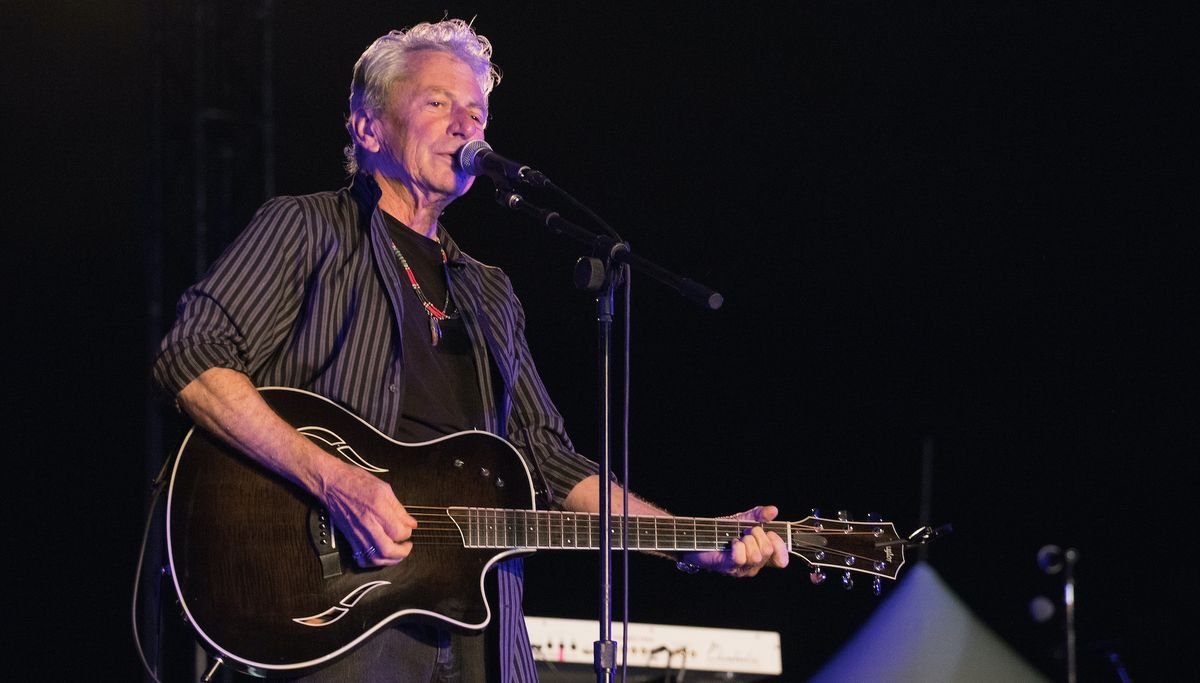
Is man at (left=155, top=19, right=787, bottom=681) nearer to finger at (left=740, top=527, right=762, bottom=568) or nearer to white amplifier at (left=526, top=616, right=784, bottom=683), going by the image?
finger at (left=740, top=527, right=762, bottom=568)

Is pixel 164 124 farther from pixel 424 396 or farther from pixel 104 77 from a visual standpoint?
pixel 424 396

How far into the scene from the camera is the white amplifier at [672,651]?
5.81 meters

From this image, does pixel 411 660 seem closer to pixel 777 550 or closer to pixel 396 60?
pixel 777 550

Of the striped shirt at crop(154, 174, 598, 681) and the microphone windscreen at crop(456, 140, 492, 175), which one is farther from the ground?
the microphone windscreen at crop(456, 140, 492, 175)

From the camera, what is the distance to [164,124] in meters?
6.87

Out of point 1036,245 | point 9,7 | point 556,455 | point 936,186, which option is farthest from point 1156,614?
point 9,7

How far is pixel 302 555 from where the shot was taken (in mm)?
2709

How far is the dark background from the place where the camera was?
23.4 feet

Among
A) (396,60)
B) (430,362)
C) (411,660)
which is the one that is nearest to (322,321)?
(430,362)

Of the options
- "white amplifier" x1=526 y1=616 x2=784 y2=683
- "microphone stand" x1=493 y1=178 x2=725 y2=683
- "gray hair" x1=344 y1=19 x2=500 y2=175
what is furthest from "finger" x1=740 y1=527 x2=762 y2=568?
"white amplifier" x1=526 y1=616 x2=784 y2=683

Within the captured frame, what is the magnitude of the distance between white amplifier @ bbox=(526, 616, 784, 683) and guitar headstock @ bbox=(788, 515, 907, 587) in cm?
238

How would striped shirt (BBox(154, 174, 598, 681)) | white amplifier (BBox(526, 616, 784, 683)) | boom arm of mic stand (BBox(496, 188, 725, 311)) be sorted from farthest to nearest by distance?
white amplifier (BBox(526, 616, 784, 683)) → striped shirt (BBox(154, 174, 598, 681)) → boom arm of mic stand (BBox(496, 188, 725, 311))

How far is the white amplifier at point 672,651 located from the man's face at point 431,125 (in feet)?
9.64

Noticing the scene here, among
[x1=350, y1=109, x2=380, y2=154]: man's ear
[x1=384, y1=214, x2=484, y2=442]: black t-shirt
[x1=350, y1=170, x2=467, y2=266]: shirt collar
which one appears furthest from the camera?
[x1=350, y1=109, x2=380, y2=154]: man's ear
